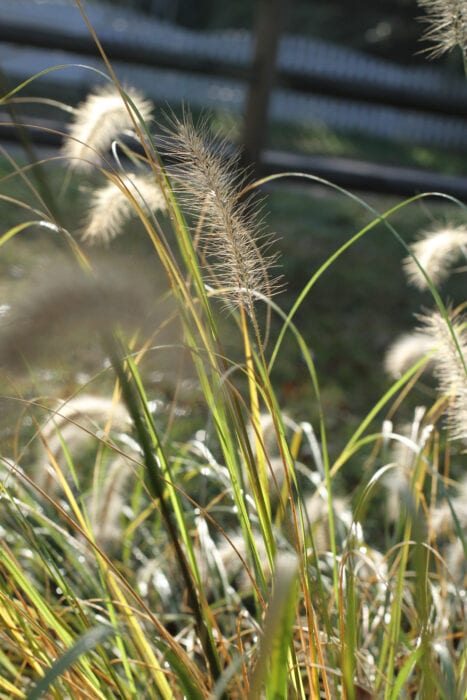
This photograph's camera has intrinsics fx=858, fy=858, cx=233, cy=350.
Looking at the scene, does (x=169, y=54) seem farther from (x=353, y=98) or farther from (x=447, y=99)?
(x=447, y=99)

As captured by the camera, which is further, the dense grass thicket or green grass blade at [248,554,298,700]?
the dense grass thicket

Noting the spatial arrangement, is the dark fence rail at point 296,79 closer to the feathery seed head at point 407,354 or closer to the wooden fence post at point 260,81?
the wooden fence post at point 260,81

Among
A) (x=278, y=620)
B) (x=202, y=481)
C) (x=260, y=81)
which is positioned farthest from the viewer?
(x=260, y=81)

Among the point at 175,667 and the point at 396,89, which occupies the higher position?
the point at 396,89

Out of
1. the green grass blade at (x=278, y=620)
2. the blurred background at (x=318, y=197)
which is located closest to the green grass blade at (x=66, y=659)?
the green grass blade at (x=278, y=620)

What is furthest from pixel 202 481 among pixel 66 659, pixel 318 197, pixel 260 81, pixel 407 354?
pixel 318 197

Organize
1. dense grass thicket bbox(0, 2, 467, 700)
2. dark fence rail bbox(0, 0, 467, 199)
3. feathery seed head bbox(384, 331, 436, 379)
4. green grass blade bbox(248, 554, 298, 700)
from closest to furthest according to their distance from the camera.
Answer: green grass blade bbox(248, 554, 298, 700)
dense grass thicket bbox(0, 2, 467, 700)
feathery seed head bbox(384, 331, 436, 379)
dark fence rail bbox(0, 0, 467, 199)

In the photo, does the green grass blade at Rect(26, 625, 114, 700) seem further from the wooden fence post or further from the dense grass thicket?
the wooden fence post

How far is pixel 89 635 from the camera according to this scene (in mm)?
583

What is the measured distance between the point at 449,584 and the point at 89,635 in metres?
0.92

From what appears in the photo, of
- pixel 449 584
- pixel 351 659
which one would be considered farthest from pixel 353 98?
pixel 351 659

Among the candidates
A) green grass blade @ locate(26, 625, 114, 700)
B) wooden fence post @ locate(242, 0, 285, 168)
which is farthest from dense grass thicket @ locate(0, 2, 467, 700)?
wooden fence post @ locate(242, 0, 285, 168)

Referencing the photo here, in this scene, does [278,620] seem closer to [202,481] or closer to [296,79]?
[202,481]

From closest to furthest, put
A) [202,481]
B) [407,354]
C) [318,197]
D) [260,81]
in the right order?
[202,481]
[407,354]
[260,81]
[318,197]
